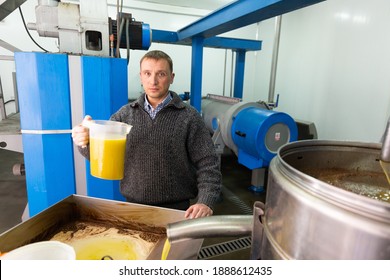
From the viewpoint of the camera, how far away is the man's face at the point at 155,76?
108 cm

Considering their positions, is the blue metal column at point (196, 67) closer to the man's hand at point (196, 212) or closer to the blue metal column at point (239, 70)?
the blue metal column at point (239, 70)

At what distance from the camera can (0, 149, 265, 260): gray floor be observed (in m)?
1.82

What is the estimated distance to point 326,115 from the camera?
3.44 metres

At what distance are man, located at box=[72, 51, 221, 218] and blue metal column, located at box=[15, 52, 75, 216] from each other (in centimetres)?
62

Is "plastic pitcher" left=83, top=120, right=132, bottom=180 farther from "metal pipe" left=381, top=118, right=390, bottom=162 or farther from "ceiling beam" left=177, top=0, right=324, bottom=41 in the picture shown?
"ceiling beam" left=177, top=0, right=324, bottom=41

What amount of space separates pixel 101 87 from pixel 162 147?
2.43 ft

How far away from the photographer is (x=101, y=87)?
158 cm

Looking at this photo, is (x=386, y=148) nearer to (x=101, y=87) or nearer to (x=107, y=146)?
(x=107, y=146)

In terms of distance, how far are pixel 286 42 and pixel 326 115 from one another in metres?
1.47

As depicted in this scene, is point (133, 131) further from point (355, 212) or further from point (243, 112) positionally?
point (243, 112)

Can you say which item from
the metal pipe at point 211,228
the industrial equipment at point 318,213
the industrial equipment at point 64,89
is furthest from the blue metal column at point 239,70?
the metal pipe at point 211,228

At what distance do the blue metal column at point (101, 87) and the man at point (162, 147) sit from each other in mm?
529

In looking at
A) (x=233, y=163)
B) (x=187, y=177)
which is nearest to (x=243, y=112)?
(x=233, y=163)

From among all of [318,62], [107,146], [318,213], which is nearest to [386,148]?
[318,213]
